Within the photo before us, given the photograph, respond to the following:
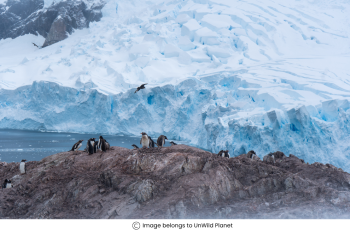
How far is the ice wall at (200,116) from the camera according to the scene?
14062mm

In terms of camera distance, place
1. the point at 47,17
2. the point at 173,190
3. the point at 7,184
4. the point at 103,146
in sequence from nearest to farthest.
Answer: the point at 173,190
the point at 7,184
the point at 103,146
the point at 47,17

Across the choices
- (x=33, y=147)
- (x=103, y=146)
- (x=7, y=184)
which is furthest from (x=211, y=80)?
(x=7, y=184)

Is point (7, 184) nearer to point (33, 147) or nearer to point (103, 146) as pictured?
point (103, 146)

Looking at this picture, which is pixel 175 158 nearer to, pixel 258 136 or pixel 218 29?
pixel 258 136

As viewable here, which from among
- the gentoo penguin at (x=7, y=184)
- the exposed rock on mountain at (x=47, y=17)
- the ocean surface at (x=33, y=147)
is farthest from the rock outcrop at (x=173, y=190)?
the exposed rock on mountain at (x=47, y=17)

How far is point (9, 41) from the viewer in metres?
45.8

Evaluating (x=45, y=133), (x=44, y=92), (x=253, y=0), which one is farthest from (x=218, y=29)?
(x=45, y=133)

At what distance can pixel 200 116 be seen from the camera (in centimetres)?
2047

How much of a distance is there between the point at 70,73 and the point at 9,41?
28.4 metres

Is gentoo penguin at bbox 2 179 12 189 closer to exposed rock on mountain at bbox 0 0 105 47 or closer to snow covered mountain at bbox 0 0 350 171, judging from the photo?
snow covered mountain at bbox 0 0 350 171

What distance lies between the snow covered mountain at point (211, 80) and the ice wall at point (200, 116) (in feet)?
0.22

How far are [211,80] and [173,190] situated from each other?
16.7 meters

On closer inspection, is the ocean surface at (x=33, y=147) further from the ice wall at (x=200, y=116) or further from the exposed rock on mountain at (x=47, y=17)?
the exposed rock on mountain at (x=47, y=17)

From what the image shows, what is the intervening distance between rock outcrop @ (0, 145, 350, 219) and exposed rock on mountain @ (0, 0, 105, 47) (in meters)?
39.2
